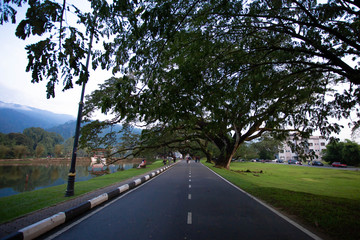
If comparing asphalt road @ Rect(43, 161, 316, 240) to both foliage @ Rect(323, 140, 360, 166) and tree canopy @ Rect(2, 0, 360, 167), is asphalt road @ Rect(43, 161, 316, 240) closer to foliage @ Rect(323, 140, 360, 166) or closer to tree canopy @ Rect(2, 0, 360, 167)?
tree canopy @ Rect(2, 0, 360, 167)

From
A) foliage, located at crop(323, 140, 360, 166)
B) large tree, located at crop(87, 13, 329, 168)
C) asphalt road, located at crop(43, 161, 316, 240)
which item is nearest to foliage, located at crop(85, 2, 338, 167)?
large tree, located at crop(87, 13, 329, 168)

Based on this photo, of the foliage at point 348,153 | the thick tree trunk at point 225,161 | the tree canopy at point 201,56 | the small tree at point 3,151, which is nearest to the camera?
the tree canopy at point 201,56

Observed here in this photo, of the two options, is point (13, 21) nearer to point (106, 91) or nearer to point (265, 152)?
point (106, 91)

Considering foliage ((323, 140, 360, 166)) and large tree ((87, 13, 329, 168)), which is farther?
foliage ((323, 140, 360, 166))

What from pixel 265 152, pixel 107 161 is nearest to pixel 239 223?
pixel 107 161

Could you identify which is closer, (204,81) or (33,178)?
(204,81)

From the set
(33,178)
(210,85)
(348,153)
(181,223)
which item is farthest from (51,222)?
(348,153)

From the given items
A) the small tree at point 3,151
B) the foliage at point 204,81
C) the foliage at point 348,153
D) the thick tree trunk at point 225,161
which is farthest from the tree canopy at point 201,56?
the small tree at point 3,151

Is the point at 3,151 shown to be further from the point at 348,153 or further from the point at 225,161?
the point at 348,153

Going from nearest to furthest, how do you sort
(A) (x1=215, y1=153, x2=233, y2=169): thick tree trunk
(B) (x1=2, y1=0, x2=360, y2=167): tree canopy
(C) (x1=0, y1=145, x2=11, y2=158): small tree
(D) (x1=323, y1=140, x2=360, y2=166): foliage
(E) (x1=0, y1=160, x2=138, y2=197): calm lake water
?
(B) (x1=2, y1=0, x2=360, y2=167): tree canopy, (E) (x1=0, y1=160, x2=138, y2=197): calm lake water, (A) (x1=215, y1=153, x2=233, y2=169): thick tree trunk, (D) (x1=323, y1=140, x2=360, y2=166): foliage, (C) (x1=0, y1=145, x2=11, y2=158): small tree

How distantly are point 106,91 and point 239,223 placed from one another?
1386 centimetres

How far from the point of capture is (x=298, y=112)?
862 cm

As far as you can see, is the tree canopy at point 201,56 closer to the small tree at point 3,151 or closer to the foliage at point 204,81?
the foliage at point 204,81

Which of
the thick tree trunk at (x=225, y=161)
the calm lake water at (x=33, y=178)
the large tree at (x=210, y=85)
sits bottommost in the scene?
the calm lake water at (x=33, y=178)
